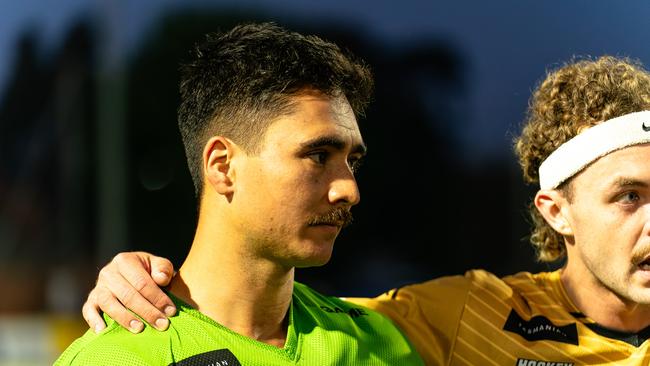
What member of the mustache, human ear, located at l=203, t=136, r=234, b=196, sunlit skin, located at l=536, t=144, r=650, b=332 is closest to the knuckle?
human ear, located at l=203, t=136, r=234, b=196

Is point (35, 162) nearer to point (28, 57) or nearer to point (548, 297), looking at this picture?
point (28, 57)

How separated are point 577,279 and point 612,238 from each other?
209 mm

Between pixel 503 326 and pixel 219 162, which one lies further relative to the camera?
pixel 503 326

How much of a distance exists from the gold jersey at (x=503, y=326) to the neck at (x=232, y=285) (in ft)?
1.68

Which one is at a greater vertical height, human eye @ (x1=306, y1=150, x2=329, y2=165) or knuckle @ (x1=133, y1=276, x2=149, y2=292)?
human eye @ (x1=306, y1=150, x2=329, y2=165)

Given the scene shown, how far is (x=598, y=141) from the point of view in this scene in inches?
111

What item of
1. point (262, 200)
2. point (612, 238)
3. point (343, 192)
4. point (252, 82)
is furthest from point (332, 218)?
point (612, 238)

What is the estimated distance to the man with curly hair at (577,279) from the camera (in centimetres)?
275

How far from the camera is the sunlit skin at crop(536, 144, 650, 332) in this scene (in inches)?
107

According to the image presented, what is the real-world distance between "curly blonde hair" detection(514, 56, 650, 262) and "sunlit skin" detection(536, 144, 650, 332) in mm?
102

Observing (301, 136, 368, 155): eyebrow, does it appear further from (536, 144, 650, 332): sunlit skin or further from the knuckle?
(536, 144, 650, 332): sunlit skin

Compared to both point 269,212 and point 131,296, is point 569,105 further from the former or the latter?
point 131,296

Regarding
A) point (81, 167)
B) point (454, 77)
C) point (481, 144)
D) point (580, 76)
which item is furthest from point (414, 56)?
point (580, 76)

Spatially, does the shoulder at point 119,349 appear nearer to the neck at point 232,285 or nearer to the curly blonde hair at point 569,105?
the neck at point 232,285
